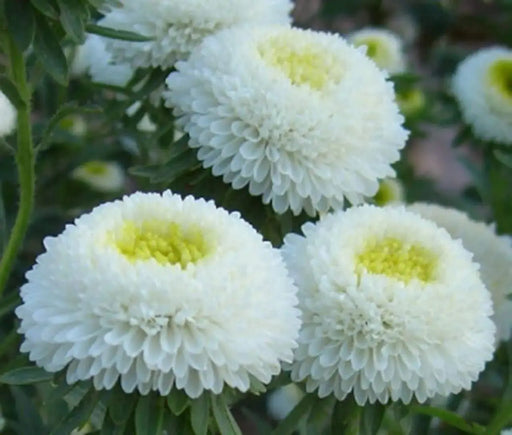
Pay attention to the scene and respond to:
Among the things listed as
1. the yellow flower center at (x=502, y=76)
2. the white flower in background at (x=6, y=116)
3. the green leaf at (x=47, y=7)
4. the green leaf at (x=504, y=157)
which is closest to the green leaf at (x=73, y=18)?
the green leaf at (x=47, y=7)

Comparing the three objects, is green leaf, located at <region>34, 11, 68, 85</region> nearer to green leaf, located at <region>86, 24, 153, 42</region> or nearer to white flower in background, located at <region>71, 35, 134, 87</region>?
green leaf, located at <region>86, 24, 153, 42</region>

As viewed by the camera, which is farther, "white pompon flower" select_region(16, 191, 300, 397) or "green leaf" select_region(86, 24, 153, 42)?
"green leaf" select_region(86, 24, 153, 42)

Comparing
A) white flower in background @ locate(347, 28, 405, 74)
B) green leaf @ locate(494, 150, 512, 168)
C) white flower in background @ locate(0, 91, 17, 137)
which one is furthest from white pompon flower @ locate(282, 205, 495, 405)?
white flower in background @ locate(347, 28, 405, 74)

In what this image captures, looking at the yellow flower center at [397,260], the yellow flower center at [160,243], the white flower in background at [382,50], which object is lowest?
the white flower in background at [382,50]

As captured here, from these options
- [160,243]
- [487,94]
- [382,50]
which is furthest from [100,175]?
[160,243]

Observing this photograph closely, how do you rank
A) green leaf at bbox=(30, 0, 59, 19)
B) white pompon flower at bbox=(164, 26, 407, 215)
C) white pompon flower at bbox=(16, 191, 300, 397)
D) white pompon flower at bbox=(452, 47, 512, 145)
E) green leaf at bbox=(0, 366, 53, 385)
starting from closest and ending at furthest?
white pompon flower at bbox=(16, 191, 300, 397), green leaf at bbox=(0, 366, 53, 385), green leaf at bbox=(30, 0, 59, 19), white pompon flower at bbox=(164, 26, 407, 215), white pompon flower at bbox=(452, 47, 512, 145)

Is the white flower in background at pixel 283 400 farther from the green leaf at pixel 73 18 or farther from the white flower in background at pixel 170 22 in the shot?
the green leaf at pixel 73 18

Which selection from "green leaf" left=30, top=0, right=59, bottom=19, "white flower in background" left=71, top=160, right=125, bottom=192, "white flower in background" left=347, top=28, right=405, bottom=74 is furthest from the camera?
"white flower in background" left=71, top=160, right=125, bottom=192
